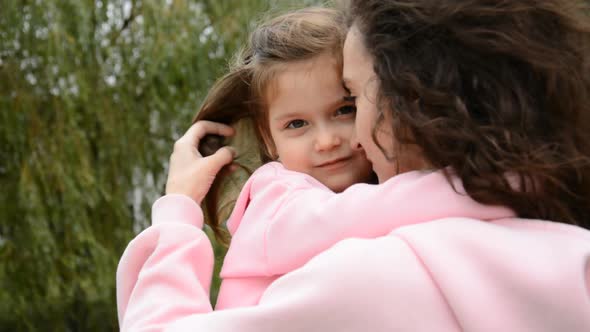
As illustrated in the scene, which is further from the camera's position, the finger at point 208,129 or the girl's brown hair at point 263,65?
the finger at point 208,129

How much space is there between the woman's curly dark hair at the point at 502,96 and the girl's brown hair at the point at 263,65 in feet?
1.29

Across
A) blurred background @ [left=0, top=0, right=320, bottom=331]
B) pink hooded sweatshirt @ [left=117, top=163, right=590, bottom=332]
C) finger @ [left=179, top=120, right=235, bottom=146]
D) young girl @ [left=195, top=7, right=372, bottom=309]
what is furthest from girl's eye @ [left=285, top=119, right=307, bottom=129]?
blurred background @ [left=0, top=0, right=320, bottom=331]

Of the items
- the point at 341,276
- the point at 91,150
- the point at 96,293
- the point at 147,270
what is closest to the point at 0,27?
the point at 91,150

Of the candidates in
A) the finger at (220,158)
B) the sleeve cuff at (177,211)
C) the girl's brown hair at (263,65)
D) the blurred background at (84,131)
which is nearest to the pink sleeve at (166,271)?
the sleeve cuff at (177,211)

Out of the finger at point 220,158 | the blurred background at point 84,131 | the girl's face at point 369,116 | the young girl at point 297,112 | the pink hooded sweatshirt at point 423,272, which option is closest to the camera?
the pink hooded sweatshirt at point 423,272

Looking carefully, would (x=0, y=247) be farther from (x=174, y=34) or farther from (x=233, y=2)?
(x=233, y=2)

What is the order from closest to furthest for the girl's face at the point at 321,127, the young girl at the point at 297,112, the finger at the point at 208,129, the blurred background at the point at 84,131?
the young girl at the point at 297,112, the girl's face at the point at 321,127, the finger at the point at 208,129, the blurred background at the point at 84,131

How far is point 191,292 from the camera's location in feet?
4.19

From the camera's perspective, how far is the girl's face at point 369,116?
3.97ft

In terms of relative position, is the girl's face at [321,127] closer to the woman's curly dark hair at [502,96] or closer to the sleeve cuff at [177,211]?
the sleeve cuff at [177,211]

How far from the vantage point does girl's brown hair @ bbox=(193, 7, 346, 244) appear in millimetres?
1569

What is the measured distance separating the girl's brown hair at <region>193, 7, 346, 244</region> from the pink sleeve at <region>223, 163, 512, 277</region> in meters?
0.26

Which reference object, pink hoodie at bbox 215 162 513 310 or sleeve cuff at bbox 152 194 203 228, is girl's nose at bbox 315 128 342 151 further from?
sleeve cuff at bbox 152 194 203 228

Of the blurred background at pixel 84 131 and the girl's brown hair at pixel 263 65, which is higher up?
the girl's brown hair at pixel 263 65
